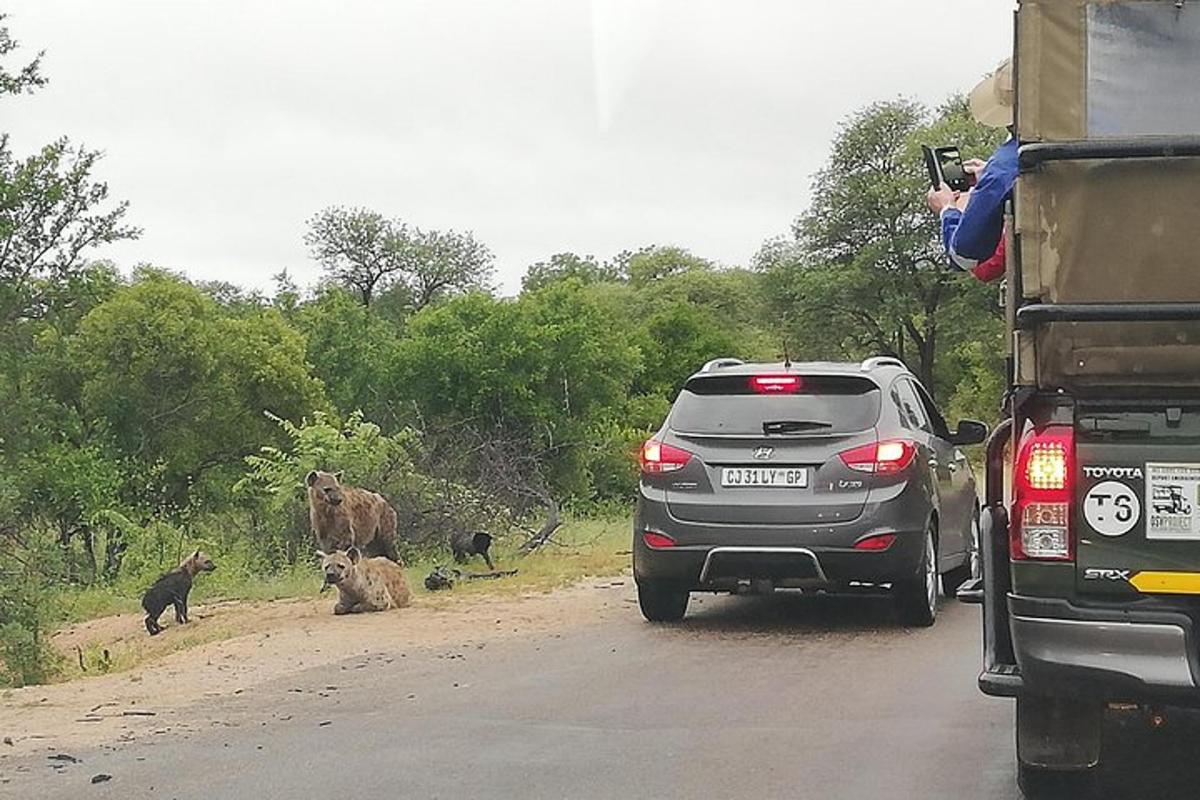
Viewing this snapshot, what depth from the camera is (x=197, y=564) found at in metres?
13.5

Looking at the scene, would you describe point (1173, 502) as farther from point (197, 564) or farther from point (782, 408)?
point (197, 564)

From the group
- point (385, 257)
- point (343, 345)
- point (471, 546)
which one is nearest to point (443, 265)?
point (385, 257)

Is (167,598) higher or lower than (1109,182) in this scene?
lower

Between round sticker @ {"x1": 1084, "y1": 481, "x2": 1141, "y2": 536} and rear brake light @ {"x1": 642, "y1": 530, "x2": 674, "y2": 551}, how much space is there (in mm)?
4857

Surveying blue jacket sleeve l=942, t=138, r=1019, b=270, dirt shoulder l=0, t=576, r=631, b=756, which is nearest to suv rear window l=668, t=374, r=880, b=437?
dirt shoulder l=0, t=576, r=631, b=756

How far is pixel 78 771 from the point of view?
6.15 meters

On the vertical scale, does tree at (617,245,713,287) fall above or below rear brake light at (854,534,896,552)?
above

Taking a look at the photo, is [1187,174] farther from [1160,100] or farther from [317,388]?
[317,388]

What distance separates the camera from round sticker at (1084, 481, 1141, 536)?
4.59 m

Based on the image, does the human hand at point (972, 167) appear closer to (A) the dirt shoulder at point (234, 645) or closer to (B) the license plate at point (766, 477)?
(B) the license plate at point (766, 477)

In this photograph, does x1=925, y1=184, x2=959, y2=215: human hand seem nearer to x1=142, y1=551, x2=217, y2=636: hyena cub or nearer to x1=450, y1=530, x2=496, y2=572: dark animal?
x1=142, y1=551, x2=217, y2=636: hyena cub

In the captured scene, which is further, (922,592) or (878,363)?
(878,363)

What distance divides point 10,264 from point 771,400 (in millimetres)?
16900

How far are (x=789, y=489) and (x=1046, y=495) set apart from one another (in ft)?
14.8
